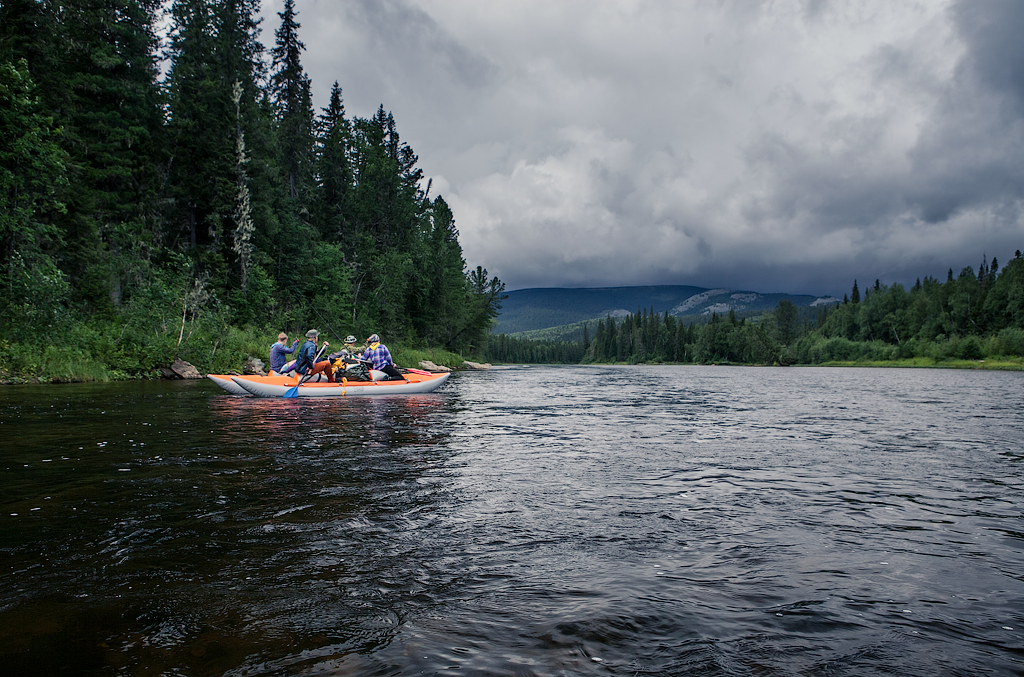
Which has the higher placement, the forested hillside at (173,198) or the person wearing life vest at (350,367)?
the forested hillside at (173,198)

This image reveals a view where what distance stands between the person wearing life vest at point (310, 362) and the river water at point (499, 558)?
8701 millimetres

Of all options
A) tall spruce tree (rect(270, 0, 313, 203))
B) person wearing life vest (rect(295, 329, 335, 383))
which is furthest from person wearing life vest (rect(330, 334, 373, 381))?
tall spruce tree (rect(270, 0, 313, 203))

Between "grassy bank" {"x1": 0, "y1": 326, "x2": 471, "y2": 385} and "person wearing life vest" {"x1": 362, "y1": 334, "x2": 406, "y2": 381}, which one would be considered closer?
"grassy bank" {"x1": 0, "y1": 326, "x2": 471, "y2": 385}

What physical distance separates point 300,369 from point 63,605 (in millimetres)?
16356

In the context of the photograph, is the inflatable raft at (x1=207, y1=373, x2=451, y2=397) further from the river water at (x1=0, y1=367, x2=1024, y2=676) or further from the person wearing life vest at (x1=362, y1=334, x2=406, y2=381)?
the river water at (x1=0, y1=367, x2=1024, y2=676)

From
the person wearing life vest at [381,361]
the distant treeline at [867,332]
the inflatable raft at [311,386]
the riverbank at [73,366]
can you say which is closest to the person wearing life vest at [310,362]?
the inflatable raft at [311,386]

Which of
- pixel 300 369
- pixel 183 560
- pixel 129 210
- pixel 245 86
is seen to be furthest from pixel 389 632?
pixel 245 86

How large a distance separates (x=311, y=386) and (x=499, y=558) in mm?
15530

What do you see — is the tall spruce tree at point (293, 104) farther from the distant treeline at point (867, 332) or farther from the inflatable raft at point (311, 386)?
the distant treeline at point (867, 332)

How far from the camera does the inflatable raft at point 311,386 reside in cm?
1792

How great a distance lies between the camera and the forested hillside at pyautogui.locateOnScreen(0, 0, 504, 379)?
2116 centimetres

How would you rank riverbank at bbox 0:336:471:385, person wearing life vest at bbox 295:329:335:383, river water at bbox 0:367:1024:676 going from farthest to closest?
riverbank at bbox 0:336:471:385, person wearing life vest at bbox 295:329:335:383, river water at bbox 0:367:1024:676

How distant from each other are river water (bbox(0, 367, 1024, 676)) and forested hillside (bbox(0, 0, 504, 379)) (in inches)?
634

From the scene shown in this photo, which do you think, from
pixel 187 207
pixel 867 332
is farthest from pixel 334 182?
pixel 867 332
